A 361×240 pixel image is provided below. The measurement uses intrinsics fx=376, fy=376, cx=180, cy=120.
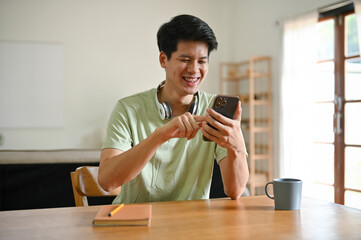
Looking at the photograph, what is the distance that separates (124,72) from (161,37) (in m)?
3.99

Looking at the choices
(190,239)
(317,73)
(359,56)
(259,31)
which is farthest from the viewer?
(259,31)

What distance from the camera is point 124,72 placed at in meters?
5.43

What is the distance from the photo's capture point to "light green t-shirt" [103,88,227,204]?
1.41 metres

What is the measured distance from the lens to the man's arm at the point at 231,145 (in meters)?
1.18

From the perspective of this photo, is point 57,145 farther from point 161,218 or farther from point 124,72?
point 161,218

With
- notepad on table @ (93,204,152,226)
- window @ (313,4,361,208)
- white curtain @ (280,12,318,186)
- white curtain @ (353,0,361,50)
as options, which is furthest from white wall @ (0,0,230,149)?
notepad on table @ (93,204,152,226)

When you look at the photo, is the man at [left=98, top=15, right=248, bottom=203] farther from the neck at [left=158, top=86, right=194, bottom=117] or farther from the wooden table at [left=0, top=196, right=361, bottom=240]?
the wooden table at [left=0, top=196, right=361, bottom=240]

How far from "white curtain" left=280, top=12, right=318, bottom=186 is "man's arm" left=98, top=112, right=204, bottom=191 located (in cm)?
302

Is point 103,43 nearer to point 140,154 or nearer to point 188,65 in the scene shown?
point 188,65

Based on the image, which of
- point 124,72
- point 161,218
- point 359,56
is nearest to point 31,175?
point 161,218

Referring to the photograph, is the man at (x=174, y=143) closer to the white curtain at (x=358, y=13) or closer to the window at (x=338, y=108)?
the white curtain at (x=358, y=13)

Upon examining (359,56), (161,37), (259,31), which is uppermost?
(259,31)

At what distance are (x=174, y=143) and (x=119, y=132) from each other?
0.22 metres

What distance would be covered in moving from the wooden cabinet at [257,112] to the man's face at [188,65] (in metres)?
3.24
